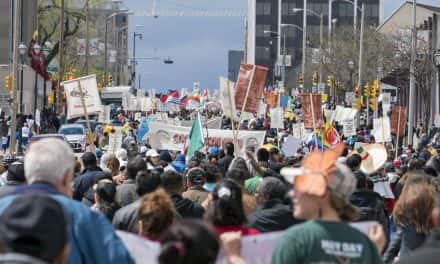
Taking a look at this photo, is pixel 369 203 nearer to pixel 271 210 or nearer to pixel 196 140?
pixel 271 210

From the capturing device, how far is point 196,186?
37.0 feet

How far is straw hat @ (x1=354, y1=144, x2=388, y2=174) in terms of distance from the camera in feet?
50.9

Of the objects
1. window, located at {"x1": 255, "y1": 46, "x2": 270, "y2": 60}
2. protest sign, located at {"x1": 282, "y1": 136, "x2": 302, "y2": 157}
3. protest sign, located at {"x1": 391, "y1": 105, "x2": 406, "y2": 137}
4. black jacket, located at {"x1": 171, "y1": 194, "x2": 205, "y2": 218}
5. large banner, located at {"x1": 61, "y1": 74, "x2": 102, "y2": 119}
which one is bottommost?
protest sign, located at {"x1": 282, "y1": 136, "x2": 302, "y2": 157}

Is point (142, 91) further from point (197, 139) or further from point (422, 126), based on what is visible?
point (197, 139)

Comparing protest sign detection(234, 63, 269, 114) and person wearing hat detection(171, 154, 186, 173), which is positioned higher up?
protest sign detection(234, 63, 269, 114)

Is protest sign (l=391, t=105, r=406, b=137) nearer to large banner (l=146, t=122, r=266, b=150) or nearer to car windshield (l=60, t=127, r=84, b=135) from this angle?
large banner (l=146, t=122, r=266, b=150)

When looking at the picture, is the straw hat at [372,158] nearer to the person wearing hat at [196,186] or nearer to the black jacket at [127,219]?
the person wearing hat at [196,186]

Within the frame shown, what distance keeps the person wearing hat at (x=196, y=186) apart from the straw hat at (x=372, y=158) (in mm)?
4402

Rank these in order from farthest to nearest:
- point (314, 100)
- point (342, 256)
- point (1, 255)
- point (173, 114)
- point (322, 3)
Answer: point (322, 3) < point (173, 114) < point (314, 100) < point (342, 256) < point (1, 255)

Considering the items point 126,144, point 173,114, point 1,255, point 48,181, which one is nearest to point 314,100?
point 126,144

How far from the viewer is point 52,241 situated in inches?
165

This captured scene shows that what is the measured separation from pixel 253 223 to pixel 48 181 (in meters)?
3.42

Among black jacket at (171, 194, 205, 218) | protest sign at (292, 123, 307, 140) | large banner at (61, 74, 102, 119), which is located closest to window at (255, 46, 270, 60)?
protest sign at (292, 123, 307, 140)

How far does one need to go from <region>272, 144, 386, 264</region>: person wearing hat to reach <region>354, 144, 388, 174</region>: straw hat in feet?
31.4
